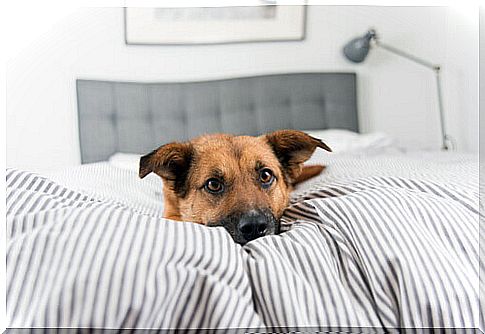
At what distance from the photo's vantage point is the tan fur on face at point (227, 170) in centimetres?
118

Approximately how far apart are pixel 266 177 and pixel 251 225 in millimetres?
220

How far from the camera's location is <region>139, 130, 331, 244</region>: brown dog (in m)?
1.15

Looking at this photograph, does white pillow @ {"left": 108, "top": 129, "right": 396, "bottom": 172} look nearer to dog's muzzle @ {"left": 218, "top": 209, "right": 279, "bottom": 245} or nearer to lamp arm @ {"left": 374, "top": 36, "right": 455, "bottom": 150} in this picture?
lamp arm @ {"left": 374, "top": 36, "right": 455, "bottom": 150}

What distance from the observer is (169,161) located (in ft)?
4.12

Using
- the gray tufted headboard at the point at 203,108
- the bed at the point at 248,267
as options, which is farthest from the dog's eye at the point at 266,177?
the gray tufted headboard at the point at 203,108

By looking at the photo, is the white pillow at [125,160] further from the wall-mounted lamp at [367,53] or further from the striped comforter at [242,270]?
the wall-mounted lamp at [367,53]

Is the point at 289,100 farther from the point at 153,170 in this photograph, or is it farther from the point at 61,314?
the point at 61,314

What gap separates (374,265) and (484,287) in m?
0.19

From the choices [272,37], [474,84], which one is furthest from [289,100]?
[474,84]

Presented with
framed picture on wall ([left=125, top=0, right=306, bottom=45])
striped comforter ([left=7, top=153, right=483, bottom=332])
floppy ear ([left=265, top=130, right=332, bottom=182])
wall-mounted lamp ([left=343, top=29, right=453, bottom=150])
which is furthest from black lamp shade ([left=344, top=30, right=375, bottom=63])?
striped comforter ([left=7, top=153, right=483, bottom=332])

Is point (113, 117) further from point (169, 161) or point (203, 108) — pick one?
point (169, 161)

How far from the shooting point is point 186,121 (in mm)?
1597

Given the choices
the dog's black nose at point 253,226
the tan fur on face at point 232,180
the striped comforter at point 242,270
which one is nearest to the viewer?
the striped comforter at point 242,270

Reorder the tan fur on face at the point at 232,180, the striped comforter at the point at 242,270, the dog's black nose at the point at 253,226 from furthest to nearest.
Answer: the tan fur on face at the point at 232,180
the dog's black nose at the point at 253,226
the striped comforter at the point at 242,270
